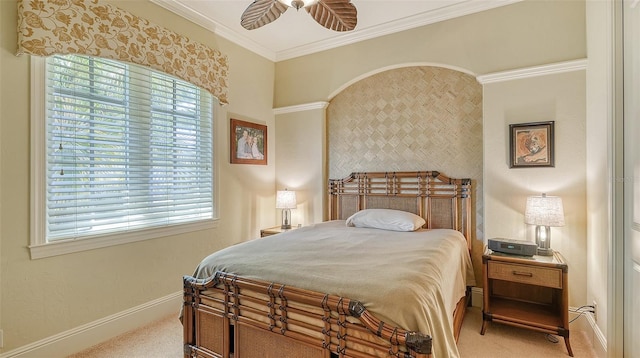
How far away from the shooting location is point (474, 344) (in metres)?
2.31

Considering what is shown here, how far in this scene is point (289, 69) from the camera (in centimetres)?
426

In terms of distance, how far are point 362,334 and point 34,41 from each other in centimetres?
285

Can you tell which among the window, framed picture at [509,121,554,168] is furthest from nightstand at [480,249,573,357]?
the window

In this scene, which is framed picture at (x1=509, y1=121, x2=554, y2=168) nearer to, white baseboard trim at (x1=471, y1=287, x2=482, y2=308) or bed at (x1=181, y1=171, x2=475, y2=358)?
bed at (x1=181, y1=171, x2=475, y2=358)

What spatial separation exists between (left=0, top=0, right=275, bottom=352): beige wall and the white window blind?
159 millimetres

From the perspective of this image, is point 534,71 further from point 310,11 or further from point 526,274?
point 310,11

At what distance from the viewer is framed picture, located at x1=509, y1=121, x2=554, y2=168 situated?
265 centimetres

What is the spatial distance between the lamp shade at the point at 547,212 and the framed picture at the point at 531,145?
442mm

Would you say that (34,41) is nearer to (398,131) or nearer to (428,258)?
(428,258)

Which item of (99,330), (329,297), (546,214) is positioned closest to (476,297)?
(546,214)

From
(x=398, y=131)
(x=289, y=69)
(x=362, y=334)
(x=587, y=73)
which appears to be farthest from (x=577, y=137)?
(x=289, y=69)

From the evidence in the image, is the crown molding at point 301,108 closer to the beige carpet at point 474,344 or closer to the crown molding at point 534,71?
the crown molding at point 534,71

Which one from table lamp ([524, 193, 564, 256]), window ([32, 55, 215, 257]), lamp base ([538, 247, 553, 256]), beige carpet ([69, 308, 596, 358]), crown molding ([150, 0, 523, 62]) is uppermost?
crown molding ([150, 0, 523, 62])

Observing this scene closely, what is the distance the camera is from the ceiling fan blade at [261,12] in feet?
6.87
